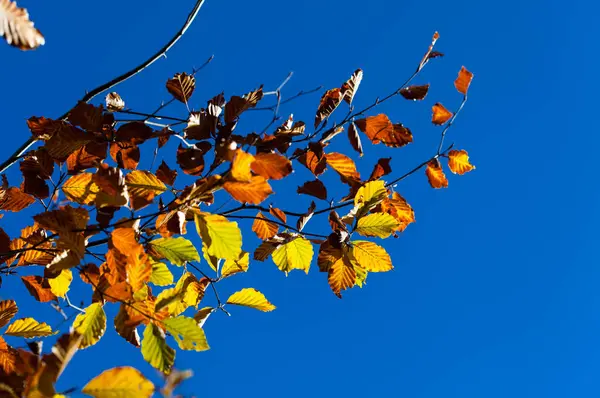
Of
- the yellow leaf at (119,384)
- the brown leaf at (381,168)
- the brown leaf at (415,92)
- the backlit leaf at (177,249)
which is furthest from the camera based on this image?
the brown leaf at (415,92)

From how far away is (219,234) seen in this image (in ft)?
3.65

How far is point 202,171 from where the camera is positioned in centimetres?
127

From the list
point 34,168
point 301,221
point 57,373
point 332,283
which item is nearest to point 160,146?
point 34,168

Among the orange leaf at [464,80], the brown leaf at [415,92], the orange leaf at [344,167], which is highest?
the orange leaf at [464,80]

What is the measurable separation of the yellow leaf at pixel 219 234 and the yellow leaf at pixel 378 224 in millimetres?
344

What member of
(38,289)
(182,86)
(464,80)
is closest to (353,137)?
(464,80)

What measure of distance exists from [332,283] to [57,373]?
840 millimetres

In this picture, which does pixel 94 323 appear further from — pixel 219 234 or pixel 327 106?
pixel 327 106

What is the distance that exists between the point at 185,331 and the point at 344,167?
528mm

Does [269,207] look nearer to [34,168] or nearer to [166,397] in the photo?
[34,168]

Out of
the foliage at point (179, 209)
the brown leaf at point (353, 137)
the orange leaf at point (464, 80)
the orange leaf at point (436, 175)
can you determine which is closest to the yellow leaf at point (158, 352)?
the foliage at point (179, 209)

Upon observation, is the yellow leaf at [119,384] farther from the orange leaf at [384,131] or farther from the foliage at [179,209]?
the orange leaf at [384,131]

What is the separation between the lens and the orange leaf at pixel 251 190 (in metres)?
0.98

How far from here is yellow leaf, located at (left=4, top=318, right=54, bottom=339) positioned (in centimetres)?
149
